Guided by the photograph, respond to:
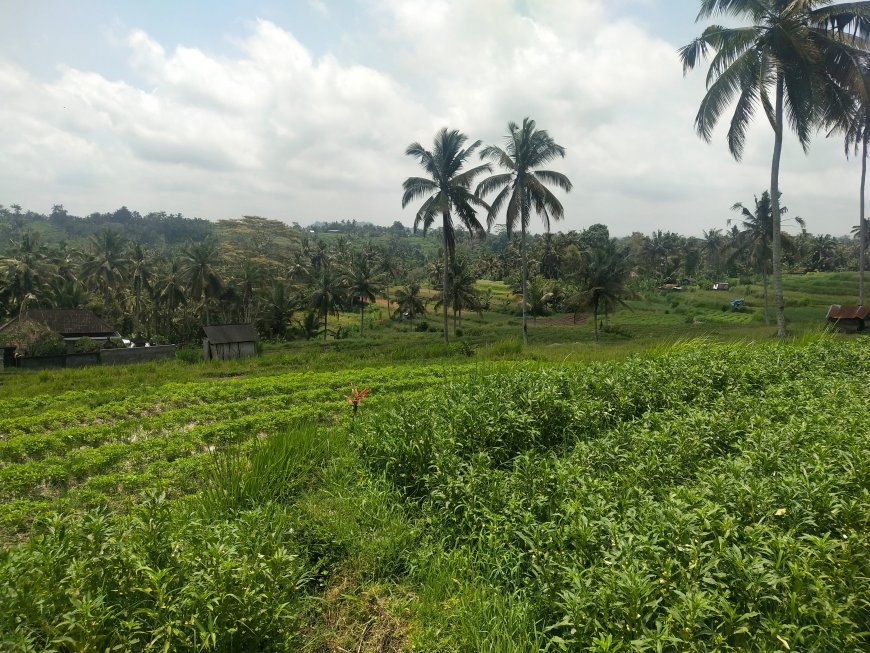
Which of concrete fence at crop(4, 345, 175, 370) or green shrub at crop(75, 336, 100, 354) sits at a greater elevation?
green shrub at crop(75, 336, 100, 354)

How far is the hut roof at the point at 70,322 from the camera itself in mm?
36406

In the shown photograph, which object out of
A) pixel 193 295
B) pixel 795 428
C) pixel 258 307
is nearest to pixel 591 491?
pixel 795 428

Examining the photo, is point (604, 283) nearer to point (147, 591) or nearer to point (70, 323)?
point (147, 591)

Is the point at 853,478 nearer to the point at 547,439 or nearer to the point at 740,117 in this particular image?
the point at 547,439

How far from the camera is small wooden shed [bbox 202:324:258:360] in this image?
33.8 metres

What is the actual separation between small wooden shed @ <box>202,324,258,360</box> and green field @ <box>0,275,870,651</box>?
25.3m

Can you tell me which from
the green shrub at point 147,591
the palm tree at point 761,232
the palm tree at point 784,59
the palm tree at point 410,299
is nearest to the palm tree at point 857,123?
the palm tree at point 784,59

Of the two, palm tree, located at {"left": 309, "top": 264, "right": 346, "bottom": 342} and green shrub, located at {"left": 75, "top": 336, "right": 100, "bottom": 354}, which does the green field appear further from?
palm tree, located at {"left": 309, "top": 264, "right": 346, "bottom": 342}

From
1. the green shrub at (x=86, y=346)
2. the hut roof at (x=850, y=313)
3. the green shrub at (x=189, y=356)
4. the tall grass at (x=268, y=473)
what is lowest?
the green shrub at (x=189, y=356)

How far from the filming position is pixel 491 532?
4.55 metres

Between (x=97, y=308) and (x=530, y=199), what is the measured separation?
44.0 m

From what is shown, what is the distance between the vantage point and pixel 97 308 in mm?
49781

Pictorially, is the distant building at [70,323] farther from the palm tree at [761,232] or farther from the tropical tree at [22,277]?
the palm tree at [761,232]

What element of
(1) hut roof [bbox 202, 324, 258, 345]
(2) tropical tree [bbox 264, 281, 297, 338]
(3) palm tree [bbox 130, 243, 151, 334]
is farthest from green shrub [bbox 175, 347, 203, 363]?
(3) palm tree [bbox 130, 243, 151, 334]
